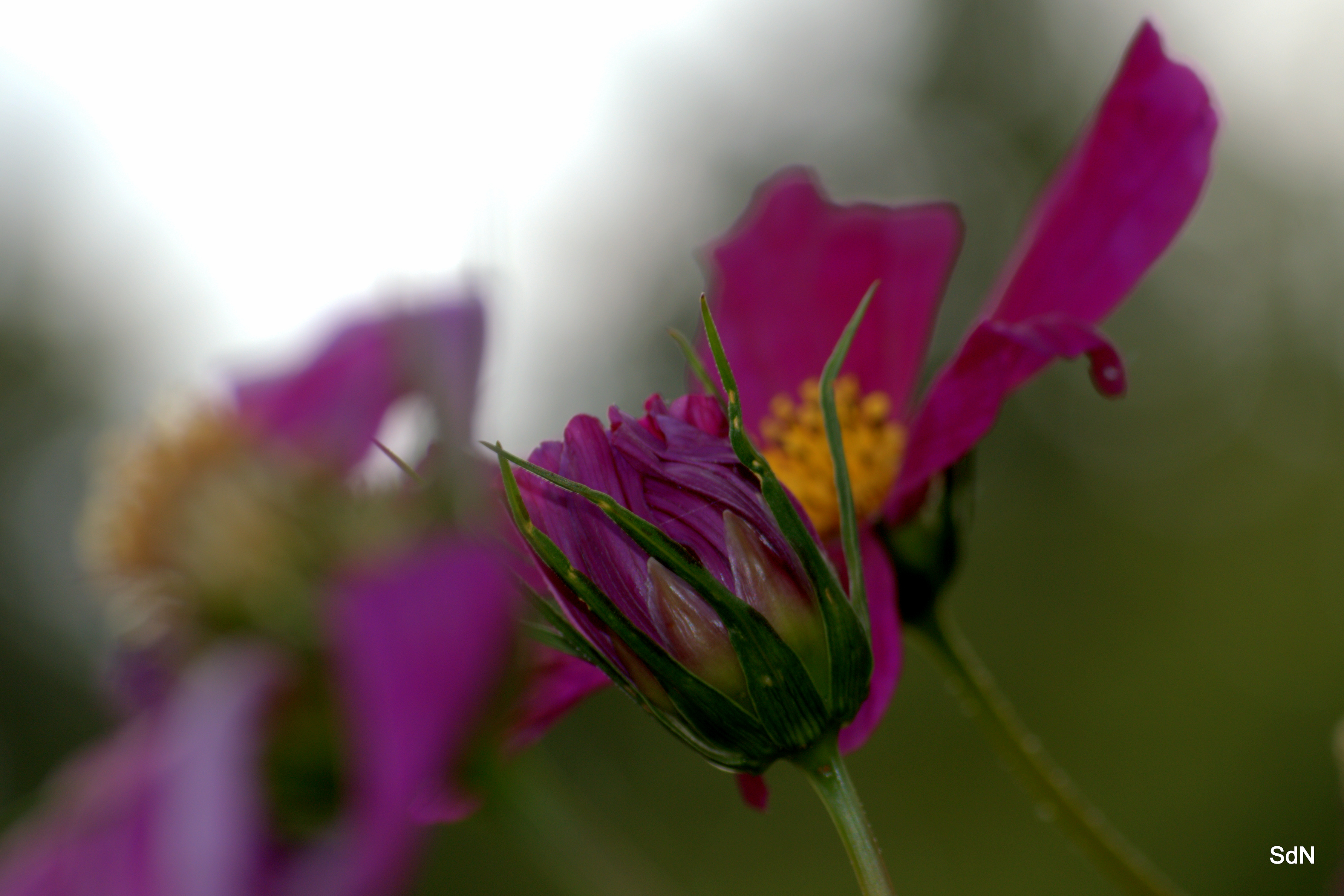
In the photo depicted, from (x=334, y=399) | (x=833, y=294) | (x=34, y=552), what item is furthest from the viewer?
(x=34, y=552)

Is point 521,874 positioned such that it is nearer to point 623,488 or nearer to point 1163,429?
point 1163,429

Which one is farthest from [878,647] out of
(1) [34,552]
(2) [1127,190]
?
(1) [34,552]

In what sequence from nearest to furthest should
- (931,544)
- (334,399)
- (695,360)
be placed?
(695,360) < (931,544) < (334,399)

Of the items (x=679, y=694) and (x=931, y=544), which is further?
(x=931, y=544)

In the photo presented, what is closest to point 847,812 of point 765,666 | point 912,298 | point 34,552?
point 765,666

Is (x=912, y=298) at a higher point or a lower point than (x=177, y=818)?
lower

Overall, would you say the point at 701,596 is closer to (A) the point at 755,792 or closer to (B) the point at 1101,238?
(A) the point at 755,792

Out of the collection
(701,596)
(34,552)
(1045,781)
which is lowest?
(34,552)
